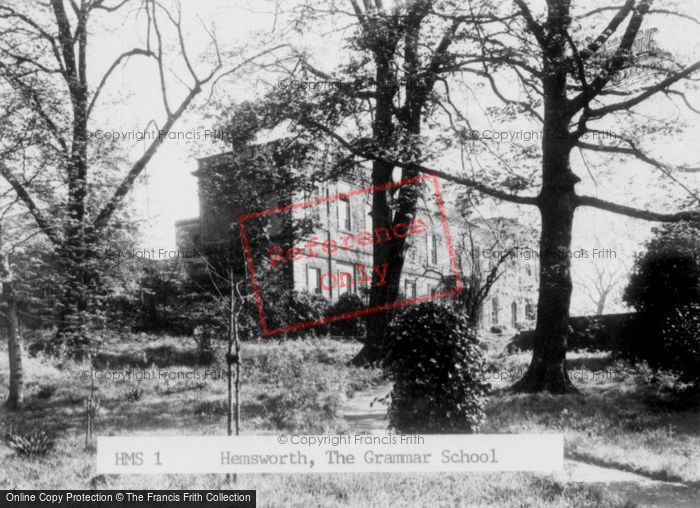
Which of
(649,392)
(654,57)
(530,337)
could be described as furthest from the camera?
(530,337)

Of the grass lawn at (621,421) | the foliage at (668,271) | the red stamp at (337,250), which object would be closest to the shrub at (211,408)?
the red stamp at (337,250)

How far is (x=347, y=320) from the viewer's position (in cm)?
2334

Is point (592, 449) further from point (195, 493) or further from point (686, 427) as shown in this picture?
point (195, 493)

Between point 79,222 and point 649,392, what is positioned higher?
point 79,222

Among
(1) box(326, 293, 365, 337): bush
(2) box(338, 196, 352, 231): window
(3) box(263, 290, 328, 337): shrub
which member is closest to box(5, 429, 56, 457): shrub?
(3) box(263, 290, 328, 337): shrub

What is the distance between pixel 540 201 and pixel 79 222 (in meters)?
8.35

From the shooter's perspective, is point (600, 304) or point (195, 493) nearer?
point (195, 493)

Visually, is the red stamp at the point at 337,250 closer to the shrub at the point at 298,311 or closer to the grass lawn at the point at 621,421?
the shrub at the point at 298,311

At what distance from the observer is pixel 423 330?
692cm

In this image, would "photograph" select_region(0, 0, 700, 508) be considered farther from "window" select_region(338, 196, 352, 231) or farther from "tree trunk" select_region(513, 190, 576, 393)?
"window" select_region(338, 196, 352, 231)

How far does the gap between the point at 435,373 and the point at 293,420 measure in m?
2.84

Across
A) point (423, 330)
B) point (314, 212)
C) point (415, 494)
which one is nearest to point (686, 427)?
point (423, 330)
